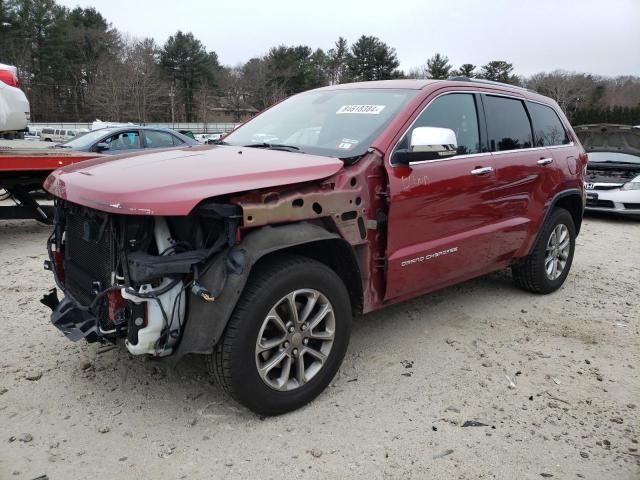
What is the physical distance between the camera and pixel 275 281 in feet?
8.98

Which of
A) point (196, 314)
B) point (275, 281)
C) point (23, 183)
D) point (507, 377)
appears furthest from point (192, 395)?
point (23, 183)

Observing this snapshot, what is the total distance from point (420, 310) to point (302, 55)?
67.6 m

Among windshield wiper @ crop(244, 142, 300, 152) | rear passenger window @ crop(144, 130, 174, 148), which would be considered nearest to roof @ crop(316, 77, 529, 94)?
windshield wiper @ crop(244, 142, 300, 152)

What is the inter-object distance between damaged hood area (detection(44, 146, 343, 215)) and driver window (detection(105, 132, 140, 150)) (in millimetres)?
7030

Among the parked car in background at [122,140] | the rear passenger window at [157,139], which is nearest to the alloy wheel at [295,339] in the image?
the parked car in background at [122,140]

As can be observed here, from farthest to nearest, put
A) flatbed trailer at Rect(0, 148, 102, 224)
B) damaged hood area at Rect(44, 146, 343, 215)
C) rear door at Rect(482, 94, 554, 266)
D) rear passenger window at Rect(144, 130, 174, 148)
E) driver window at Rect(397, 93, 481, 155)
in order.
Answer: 1. rear passenger window at Rect(144, 130, 174, 148)
2. flatbed trailer at Rect(0, 148, 102, 224)
3. rear door at Rect(482, 94, 554, 266)
4. driver window at Rect(397, 93, 481, 155)
5. damaged hood area at Rect(44, 146, 343, 215)

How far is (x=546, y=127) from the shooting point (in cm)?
495

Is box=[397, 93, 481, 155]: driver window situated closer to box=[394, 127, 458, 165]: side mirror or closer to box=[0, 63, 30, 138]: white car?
box=[394, 127, 458, 165]: side mirror

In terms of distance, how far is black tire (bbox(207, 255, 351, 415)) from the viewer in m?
2.65

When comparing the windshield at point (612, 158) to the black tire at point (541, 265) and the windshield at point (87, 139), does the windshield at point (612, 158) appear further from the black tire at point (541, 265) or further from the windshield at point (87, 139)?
the windshield at point (87, 139)

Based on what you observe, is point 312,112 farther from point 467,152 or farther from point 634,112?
point 634,112

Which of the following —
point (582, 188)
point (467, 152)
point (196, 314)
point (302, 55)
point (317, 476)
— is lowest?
point (317, 476)

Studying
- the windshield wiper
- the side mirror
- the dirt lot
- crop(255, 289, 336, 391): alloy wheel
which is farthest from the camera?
the windshield wiper

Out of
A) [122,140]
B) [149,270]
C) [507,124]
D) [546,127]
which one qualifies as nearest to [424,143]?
[507,124]
